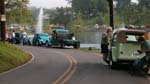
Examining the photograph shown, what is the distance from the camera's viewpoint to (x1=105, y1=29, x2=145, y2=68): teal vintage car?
24.2 metres

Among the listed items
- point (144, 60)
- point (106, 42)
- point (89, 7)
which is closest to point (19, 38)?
point (106, 42)

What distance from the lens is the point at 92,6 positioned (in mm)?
111688

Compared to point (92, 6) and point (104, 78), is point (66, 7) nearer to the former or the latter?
point (92, 6)

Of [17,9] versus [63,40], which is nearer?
[63,40]

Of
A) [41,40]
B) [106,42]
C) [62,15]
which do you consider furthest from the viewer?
[62,15]

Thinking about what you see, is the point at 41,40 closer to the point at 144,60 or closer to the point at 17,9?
the point at 17,9

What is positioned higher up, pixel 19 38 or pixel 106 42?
pixel 106 42

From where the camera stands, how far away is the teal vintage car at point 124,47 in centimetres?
2419

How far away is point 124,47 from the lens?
2434cm

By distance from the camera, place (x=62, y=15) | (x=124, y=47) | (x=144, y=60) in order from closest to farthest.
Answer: (x=144, y=60) → (x=124, y=47) → (x=62, y=15)

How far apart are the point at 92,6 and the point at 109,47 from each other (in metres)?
85.3

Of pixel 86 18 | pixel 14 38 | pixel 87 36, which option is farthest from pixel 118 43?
pixel 86 18

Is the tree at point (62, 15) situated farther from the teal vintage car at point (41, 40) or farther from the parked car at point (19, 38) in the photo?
the teal vintage car at point (41, 40)

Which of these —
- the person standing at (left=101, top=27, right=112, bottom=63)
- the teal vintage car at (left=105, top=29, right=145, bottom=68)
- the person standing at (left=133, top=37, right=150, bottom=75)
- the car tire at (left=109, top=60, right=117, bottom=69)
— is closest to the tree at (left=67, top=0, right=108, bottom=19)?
the person standing at (left=101, top=27, right=112, bottom=63)
